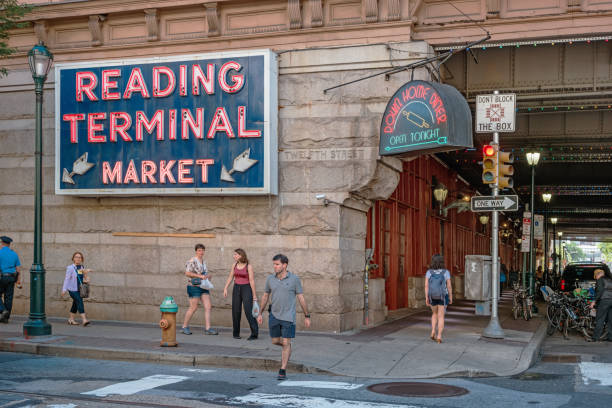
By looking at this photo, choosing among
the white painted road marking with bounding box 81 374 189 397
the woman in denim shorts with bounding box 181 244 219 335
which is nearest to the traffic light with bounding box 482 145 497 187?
the woman in denim shorts with bounding box 181 244 219 335

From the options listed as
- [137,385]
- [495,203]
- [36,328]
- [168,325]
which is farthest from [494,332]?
[36,328]

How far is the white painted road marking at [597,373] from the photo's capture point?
32.9 feet

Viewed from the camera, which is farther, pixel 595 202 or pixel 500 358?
pixel 595 202

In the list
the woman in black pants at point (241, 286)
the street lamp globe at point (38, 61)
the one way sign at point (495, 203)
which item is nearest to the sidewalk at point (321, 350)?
the woman in black pants at point (241, 286)

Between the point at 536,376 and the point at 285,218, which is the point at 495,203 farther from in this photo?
the point at 536,376

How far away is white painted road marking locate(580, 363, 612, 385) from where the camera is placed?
395 inches

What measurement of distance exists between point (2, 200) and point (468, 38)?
461 inches

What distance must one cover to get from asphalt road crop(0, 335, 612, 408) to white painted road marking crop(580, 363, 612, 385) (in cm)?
1

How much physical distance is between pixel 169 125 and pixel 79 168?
8.06ft

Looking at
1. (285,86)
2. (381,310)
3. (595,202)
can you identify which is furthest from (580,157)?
(595,202)

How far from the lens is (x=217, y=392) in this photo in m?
8.74

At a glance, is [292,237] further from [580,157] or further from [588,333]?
[580,157]

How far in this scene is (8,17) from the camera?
15.9m

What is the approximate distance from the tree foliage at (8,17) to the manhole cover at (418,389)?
36.8ft
